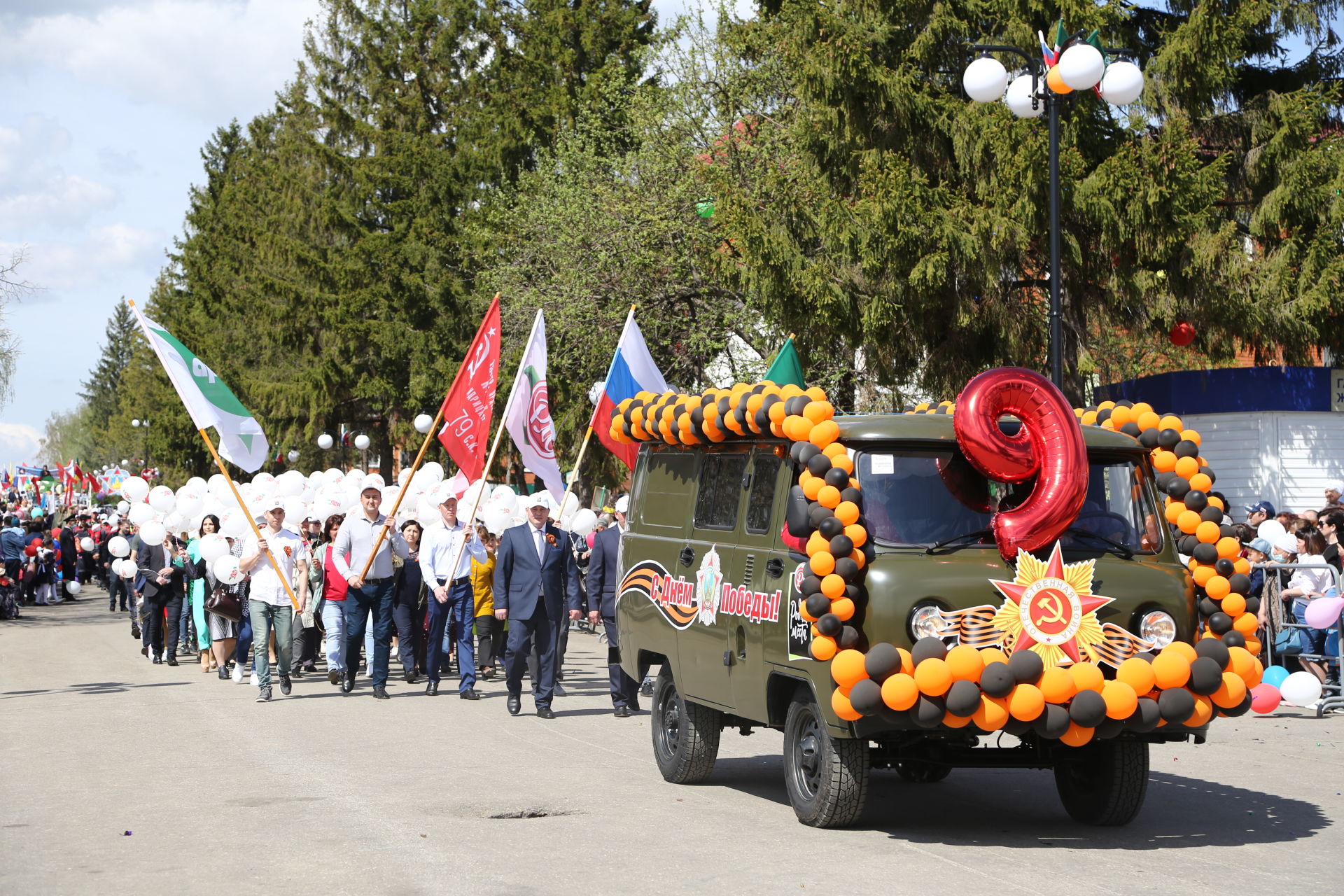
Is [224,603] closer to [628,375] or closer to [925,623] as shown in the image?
[628,375]

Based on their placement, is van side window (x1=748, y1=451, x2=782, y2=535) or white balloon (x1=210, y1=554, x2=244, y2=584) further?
white balloon (x1=210, y1=554, x2=244, y2=584)

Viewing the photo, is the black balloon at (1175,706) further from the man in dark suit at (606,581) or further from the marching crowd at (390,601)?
the man in dark suit at (606,581)

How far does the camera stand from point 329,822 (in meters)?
8.94

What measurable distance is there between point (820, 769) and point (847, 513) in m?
1.49

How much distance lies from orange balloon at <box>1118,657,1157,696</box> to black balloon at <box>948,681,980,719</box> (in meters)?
0.83

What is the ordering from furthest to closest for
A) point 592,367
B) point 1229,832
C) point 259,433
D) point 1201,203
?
point 592,367, point 1201,203, point 259,433, point 1229,832

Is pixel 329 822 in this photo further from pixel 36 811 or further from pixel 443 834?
pixel 36 811

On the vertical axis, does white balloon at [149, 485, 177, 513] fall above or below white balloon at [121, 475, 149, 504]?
below

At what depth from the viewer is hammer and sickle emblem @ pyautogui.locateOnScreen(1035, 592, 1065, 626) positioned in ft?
26.6

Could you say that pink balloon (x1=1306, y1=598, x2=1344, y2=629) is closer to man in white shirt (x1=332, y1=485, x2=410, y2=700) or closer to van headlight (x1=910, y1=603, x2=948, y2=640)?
van headlight (x1=910, y1=603, x2=948, y2=640)

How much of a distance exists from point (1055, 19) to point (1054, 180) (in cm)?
748

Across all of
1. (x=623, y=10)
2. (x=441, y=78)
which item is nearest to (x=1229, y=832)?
(x=623, y=10)

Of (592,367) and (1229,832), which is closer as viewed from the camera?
(1229,832)

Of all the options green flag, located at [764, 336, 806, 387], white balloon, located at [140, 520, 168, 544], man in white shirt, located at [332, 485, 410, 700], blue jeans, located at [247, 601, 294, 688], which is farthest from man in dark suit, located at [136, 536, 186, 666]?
green flag, located at [764, 336, 806, 387]
